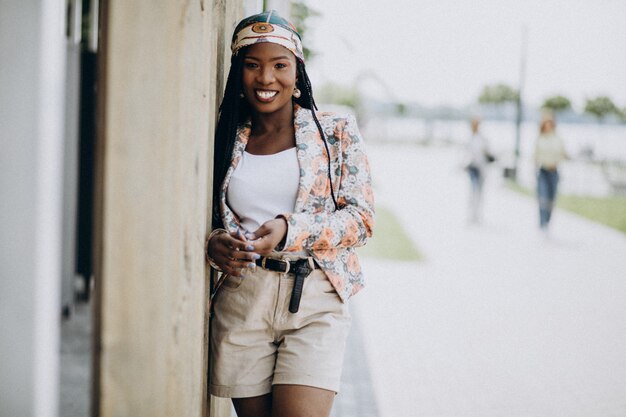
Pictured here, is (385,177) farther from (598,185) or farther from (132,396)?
(132,396)

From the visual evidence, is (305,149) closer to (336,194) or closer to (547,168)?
(336,194)

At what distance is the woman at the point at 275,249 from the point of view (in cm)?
262

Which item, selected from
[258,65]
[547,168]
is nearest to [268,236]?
[258,65]

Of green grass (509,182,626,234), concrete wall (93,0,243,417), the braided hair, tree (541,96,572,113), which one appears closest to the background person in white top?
green grass (509,182,626,234)

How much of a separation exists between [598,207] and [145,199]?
18.3m

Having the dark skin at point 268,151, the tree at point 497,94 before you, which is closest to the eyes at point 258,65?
the dark skin at point 268,151

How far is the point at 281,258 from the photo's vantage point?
2650 mm

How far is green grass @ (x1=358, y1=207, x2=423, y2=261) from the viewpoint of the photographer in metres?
10.6

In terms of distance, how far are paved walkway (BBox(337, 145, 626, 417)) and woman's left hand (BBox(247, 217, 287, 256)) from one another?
2768 millimetres

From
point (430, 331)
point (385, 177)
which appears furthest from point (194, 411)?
point (385, 177)

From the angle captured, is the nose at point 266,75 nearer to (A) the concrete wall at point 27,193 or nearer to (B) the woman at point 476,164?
(A) the concrete wall at point 27,193

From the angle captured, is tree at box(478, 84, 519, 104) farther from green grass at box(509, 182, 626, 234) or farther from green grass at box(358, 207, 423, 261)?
green grass at box(358, 207, 423, 261)

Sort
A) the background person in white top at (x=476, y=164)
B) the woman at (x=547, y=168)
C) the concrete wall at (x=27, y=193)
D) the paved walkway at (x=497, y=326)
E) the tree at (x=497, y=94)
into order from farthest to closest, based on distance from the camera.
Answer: the tree at (x=497, y=94) < the background person in white top at (x=476, y=164) < the woman at (x=547, y=168) < the paved walkway at (x=497, y=326) < the concrete wall at (x=27, y=193)

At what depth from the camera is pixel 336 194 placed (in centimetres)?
275
